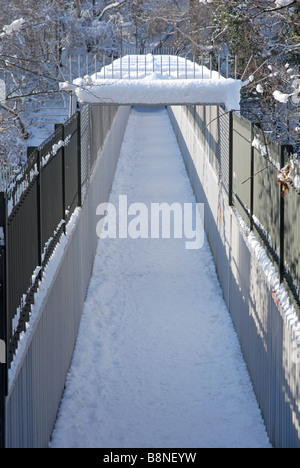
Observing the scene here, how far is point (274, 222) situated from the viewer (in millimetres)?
7656

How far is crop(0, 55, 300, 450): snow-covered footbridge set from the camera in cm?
634

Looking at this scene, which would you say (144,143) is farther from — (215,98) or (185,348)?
A: (185,348)

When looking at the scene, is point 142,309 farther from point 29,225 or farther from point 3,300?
point 3,300

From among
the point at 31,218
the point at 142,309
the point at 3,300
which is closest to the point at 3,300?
the point at 3,300

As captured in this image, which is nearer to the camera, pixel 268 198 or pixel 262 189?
pixel 268 198

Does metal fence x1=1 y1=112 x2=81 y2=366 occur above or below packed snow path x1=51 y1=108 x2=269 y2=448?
above

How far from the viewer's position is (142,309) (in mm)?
11492

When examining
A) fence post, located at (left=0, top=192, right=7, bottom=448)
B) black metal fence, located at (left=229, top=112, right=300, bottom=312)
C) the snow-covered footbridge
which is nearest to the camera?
fence post, located at (left=0, top=192, right=7, bottom=448)

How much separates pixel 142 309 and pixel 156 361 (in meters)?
2.14

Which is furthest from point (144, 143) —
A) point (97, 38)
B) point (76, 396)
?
point (76, 396)

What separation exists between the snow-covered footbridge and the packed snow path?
0.9 inches

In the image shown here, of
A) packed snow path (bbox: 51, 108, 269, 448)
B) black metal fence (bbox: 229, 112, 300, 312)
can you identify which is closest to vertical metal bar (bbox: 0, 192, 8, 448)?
black metal fence (bbox: 229, 112, 300, 312)

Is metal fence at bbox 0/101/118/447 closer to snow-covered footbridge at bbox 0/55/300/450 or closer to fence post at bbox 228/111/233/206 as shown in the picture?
snow-covered footbridge at bbox 0/55/300/450

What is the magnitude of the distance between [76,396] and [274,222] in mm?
2609
